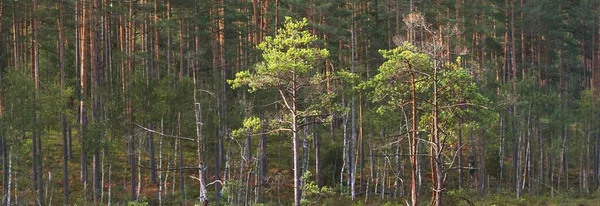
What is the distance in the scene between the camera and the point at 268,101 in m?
34.8

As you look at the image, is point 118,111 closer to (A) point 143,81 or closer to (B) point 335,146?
(A) point 143,81

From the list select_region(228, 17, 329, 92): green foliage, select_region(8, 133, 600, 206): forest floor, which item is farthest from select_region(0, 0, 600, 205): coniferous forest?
select_region(8, 133, 600, 206): forest floor

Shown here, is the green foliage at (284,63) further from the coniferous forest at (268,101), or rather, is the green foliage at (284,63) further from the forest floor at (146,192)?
the forest floor at (146,192)

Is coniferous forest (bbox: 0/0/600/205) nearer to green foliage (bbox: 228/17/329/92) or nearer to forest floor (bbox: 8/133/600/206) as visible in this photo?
green foliage (bbox: 228/17/329/92)

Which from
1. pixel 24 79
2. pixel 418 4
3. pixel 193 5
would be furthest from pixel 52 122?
pixel 418 4

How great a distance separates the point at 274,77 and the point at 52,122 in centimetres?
1451

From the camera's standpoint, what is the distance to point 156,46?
131 feet

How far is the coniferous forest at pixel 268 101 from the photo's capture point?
20969 millimetres

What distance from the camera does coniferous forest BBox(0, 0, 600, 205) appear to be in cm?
2097

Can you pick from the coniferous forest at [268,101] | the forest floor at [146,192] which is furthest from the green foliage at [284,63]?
the forest floor at [146,192]

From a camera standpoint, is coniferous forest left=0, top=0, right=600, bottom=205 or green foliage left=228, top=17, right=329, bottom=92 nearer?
green foliage left=228, top=17, right=329, bottom=92

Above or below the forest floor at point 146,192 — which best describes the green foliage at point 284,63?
above

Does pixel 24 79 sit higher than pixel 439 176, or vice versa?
pixel 24 79

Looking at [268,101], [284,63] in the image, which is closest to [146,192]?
[268,101]
